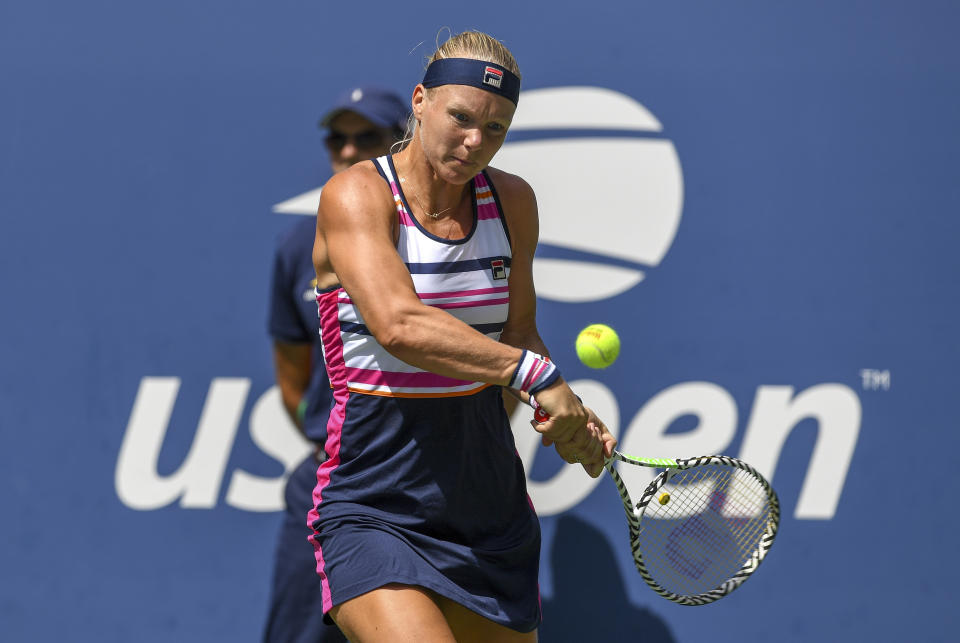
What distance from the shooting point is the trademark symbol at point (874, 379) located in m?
3.63

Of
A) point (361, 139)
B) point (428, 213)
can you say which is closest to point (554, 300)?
point (361, 139)

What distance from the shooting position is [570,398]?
2061 millimetres

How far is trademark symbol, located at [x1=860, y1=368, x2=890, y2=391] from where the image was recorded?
3627 mm

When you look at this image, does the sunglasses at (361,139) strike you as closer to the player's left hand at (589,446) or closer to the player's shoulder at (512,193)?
the player's shoulder at (512,193)

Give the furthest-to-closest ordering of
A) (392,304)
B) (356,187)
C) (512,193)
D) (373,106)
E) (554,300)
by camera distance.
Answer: (554,300), (373,106), (512,193), (356,187), (392,304)

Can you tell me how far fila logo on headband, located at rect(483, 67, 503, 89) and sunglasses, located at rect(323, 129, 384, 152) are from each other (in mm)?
1073

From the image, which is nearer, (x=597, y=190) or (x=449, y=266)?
(x=449, y=266)

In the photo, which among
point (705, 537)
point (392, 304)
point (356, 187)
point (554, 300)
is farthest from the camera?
point (554, 300)

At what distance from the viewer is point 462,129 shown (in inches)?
85.5

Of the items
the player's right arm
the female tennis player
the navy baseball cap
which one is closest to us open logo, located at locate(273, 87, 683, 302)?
the navy baseball cap

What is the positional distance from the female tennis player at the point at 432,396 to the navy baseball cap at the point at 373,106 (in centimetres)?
88

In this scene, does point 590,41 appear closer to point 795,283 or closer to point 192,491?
point 795,283

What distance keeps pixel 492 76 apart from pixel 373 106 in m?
1.10

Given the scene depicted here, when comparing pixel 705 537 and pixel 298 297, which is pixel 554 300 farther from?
pixel 705 537
